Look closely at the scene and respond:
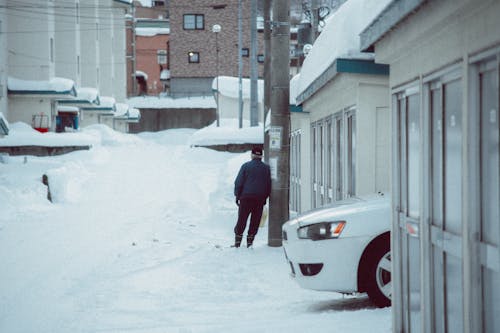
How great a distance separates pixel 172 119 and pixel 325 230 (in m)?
66.9

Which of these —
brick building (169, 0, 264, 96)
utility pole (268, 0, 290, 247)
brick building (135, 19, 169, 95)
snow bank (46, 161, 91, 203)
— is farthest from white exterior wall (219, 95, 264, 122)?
brick building (135, 19, 169, 95)

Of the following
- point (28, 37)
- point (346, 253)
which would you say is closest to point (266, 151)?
point (346, 253)

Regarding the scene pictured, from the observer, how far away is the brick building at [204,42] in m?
72.4

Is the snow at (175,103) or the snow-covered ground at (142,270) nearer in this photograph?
the snow-covered ground at (142,270)

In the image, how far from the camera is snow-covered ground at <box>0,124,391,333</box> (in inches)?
318

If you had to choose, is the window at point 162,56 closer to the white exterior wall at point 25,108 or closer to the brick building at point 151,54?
the brick building at point 151,54

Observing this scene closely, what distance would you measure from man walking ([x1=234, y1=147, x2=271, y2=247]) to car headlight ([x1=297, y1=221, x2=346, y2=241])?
5553mm

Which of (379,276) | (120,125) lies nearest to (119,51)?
(120,125)

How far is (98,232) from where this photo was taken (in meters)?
16.8

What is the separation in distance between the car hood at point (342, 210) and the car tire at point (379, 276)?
0.37 meters

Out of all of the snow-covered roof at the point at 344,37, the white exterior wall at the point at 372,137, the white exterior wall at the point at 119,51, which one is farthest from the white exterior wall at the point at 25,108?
the white exterior wall at the point at 372,137

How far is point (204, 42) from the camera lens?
73188 millimetres

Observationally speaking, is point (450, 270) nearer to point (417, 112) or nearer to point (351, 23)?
point (417, 112)

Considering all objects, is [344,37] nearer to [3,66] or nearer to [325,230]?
[325,230]
